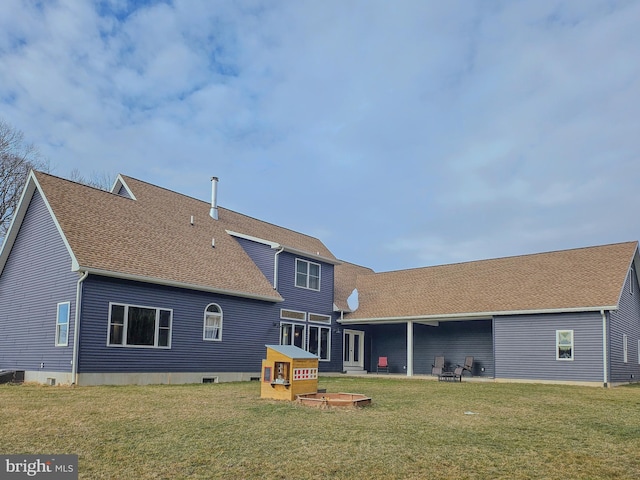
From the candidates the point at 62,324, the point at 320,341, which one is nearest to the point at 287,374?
the point at 62,324

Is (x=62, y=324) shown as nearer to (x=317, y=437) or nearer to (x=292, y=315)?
(x=292, y=315)

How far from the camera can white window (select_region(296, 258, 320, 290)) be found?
23906mm

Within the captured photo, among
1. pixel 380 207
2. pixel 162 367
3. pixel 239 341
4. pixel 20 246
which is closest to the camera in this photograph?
pixel 162 367

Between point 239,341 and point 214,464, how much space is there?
44.5ft

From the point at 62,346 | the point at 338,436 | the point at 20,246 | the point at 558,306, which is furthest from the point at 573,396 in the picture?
the point at 20,246

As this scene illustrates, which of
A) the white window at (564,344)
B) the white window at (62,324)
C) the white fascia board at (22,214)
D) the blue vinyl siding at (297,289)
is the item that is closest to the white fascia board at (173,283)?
the white fascia board at (22,214)

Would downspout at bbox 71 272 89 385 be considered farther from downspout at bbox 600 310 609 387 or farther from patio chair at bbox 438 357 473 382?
downspout at bbox 600 310 609 387

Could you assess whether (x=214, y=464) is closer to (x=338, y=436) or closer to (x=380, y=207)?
(x=338, y=436)

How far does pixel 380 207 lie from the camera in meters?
30.7

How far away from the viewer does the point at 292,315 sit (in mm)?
23109

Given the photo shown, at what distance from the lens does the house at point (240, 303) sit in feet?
51.9

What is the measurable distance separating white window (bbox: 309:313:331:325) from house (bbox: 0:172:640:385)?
8cm

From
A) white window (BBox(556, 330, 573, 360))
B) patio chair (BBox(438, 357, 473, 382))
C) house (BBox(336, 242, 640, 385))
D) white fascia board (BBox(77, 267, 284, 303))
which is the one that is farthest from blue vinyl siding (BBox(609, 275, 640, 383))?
white fascia board (BBox(77, 267, 284, 303))

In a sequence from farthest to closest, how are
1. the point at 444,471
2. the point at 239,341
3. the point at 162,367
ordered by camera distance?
the point at 239,341, the point at 162,367, the point at 444,471
